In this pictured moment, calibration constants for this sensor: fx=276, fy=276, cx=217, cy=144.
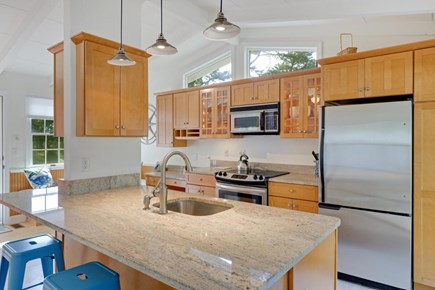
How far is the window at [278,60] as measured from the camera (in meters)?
3.82

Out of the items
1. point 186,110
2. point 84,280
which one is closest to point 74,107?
point 84,280

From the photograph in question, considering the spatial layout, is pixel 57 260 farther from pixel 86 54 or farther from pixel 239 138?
pixel 239 138

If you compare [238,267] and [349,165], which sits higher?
[349,165]

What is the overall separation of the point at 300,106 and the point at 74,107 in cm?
248

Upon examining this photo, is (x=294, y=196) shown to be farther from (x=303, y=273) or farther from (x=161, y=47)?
(x=161, y=47)

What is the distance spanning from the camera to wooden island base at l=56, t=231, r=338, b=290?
128 cm

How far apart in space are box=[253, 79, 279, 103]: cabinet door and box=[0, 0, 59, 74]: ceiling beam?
242 cm

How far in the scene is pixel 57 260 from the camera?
1.73 m

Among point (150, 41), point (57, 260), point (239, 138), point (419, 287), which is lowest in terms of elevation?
point (419, 287)

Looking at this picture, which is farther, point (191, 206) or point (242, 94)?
point (242, 94)

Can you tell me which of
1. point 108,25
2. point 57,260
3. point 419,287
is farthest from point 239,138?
point 57,260

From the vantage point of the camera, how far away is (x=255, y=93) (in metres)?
3.77

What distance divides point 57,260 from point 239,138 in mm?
3007

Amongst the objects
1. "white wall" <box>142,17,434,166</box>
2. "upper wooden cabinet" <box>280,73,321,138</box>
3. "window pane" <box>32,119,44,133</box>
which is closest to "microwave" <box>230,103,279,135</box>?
"upper wooden cabinet" <box>280,73,321,138</box>
